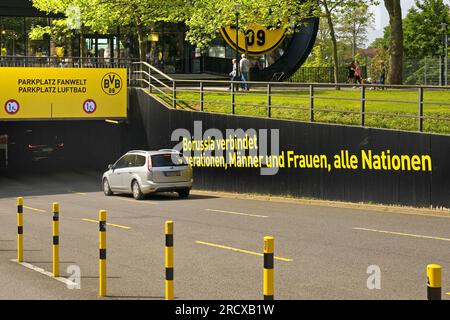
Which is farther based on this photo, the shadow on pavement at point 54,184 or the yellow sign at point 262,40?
the yellow sign at point 262,40

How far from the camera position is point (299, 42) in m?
50.4

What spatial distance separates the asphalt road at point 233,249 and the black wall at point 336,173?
634 mm

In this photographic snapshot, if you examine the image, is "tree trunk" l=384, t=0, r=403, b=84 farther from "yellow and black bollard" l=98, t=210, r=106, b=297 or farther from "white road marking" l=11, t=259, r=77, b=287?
"yellow and black bollard" l=98, t=210, r=106, b=297

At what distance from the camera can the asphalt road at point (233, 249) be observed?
10.9 metres

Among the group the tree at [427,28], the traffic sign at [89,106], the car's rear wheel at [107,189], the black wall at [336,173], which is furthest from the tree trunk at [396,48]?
the tree at [427,28]

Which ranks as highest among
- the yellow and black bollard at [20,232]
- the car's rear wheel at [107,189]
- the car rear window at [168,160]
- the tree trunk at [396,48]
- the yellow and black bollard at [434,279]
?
the tree trunk at [396,48]

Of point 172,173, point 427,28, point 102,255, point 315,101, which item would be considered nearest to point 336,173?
point 172,173

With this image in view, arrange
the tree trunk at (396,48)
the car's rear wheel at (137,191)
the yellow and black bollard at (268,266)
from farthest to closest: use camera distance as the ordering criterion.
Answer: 1. the tree trunk at (396,48)
2. the car's rear wheel at (137,191)
3. the yellow and black bollard at (268,266)

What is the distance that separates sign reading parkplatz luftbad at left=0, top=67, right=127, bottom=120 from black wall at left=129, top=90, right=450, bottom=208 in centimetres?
588

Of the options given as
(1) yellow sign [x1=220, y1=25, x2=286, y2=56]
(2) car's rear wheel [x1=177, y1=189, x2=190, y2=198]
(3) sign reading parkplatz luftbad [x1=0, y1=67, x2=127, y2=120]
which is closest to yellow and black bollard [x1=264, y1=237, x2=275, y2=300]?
(2) car's rear wheel [x1=177, y1=189, x2=190, y2=198]

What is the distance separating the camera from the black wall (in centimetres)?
2008

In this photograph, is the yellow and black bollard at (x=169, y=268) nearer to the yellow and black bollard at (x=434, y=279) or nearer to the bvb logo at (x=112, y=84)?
the yellow and black bollard at (x=434, y=279)

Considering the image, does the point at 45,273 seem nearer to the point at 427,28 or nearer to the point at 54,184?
the point at 54,184
